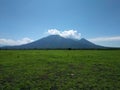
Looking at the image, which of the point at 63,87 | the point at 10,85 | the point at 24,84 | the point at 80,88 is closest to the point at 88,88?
the point at 80,88

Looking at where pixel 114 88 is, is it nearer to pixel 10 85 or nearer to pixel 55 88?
pixel 55 88

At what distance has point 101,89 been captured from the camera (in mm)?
12445

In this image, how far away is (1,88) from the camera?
12.8m

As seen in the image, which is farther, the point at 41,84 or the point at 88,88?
the point at 41,84

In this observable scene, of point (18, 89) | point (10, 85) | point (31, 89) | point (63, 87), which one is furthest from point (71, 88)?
point (10, 85)

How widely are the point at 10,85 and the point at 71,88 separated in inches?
196

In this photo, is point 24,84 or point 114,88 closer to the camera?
point 114,88

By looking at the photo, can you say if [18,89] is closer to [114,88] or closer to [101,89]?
[101,89]

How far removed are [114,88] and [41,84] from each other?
5.74 m

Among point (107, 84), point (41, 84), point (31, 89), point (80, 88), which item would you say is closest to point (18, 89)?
point (31, 89)

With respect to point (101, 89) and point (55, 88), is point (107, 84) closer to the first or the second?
point (101, 89)

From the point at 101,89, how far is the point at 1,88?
745cm

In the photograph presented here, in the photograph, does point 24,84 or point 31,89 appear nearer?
point 31,89

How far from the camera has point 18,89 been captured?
1260cm
